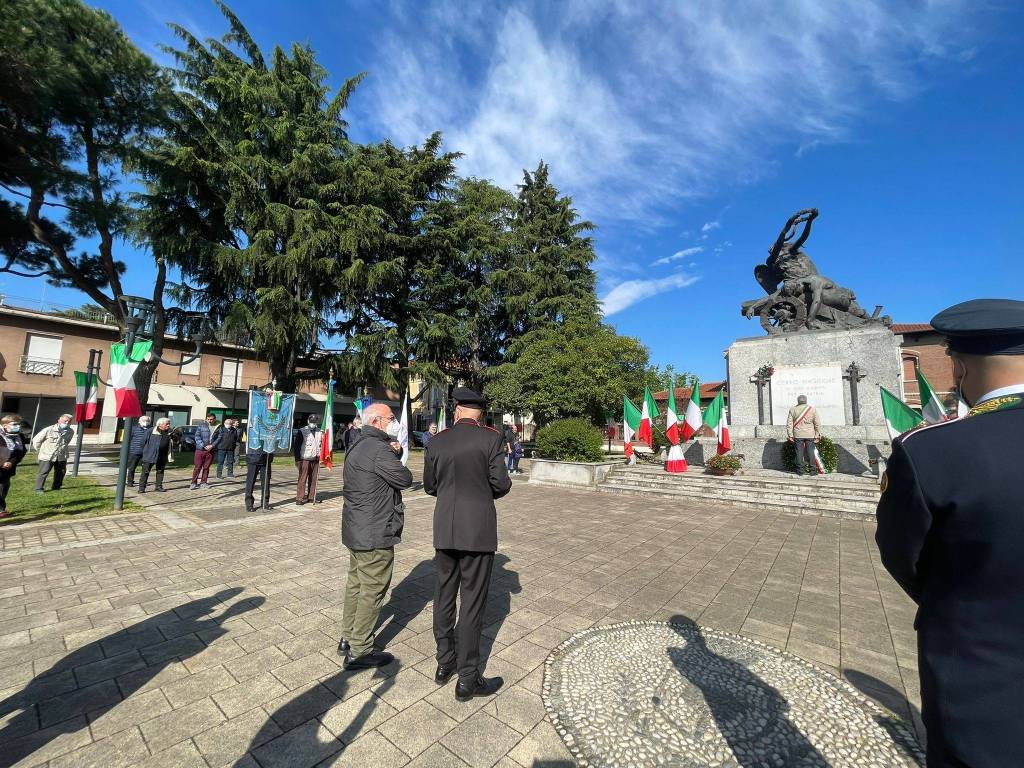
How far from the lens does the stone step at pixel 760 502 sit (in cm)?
909

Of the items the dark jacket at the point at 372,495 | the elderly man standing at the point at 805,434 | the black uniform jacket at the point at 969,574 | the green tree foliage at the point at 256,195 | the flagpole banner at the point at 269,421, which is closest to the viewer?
the black uniform jacket at the point at 969,574

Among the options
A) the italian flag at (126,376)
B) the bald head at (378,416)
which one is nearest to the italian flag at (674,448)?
the bald head at (378,416)

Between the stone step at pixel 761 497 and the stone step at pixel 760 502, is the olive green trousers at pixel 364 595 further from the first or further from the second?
the stone step at pixel 761 497

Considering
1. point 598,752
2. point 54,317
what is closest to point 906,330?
point 598,752

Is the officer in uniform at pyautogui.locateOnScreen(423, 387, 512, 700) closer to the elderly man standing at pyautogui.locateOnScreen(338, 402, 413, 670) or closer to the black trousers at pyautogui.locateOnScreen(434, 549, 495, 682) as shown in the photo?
the black trousers at pyautogui.locateOnScreen(434, 549, 495, 682)

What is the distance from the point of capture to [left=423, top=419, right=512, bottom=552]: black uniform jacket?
120 inches

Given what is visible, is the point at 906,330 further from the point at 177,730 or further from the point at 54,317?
the point at 54,317

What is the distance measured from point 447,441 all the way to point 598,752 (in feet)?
7.02

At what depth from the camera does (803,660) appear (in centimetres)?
345

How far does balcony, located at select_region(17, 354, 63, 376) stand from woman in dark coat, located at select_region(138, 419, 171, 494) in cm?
2351

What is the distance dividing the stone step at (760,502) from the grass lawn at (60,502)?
11.5 metres

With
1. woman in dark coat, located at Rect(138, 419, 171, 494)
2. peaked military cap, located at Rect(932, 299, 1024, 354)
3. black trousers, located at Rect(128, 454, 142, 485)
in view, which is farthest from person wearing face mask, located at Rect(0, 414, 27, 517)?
peaked military cap, located at Rect(932, 299, 1024, 354)

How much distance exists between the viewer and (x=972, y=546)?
1.19 metres

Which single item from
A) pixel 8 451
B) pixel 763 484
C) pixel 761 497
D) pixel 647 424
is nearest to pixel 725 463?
pixel 763 484
